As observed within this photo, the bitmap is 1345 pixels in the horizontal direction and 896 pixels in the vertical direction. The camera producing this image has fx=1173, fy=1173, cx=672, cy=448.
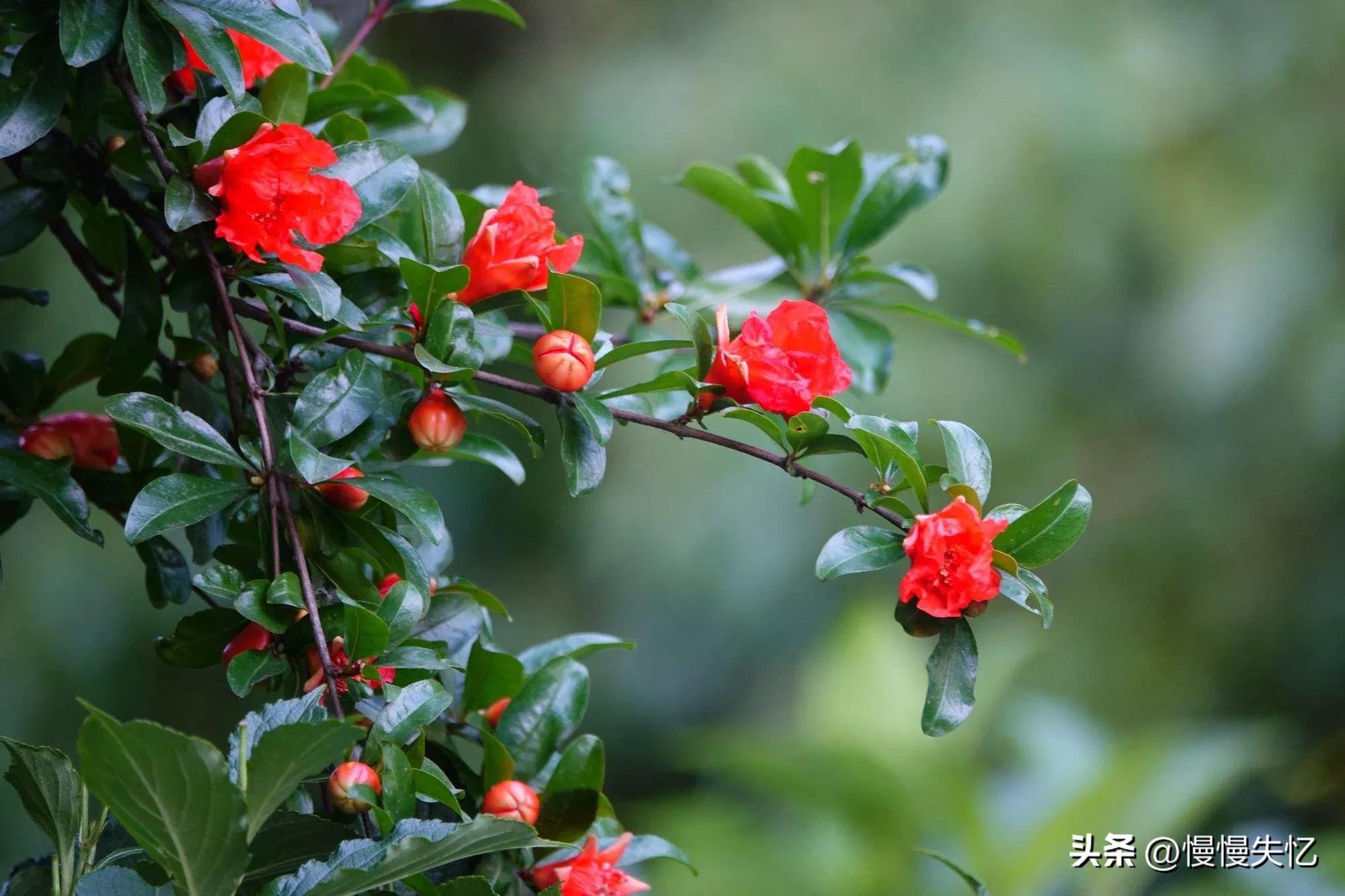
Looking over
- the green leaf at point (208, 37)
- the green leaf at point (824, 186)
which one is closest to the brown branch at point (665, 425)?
the green leaf at point (208, 37)

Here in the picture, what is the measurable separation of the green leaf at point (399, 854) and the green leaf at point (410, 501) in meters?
0.13

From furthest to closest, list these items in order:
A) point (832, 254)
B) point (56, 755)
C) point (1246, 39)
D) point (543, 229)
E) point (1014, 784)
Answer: point (1246, 39), point (1014, 784), point (832, 254), point (543, 229), point (56, 755)

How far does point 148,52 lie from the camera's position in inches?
20.7

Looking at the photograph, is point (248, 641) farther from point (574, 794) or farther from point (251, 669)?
point (574, 794)

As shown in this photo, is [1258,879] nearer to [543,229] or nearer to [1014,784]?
[1014,784]

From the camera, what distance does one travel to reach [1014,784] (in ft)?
5.07

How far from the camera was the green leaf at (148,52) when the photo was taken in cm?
51

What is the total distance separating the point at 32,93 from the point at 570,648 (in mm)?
380

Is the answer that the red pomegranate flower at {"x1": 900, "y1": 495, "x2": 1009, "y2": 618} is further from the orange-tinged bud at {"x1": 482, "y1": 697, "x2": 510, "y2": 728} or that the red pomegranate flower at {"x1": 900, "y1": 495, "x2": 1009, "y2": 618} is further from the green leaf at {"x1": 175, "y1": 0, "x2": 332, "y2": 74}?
the green leaf at {"x1": 175, "y1": 0, "x2": 332, "y2": 74}

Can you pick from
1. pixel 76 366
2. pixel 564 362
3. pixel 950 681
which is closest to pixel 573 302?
pixel 564 362

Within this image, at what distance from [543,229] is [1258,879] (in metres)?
1.33

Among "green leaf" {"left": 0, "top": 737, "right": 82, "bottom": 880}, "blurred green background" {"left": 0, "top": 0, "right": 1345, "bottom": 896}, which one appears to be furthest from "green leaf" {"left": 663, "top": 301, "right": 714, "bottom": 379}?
"blurred green background" {"left": 0, "top": 0, "right": 1345, "bottom": 896}

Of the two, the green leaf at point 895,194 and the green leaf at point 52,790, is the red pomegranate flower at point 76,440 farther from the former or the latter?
the green leaf at point 895,194

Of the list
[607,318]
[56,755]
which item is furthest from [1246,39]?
[56,755]
